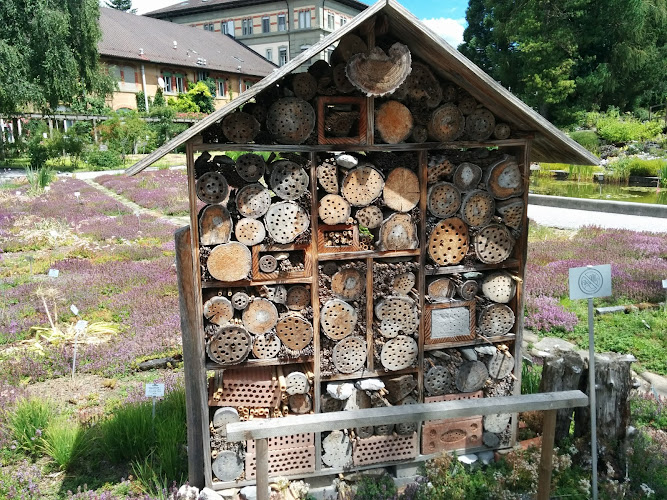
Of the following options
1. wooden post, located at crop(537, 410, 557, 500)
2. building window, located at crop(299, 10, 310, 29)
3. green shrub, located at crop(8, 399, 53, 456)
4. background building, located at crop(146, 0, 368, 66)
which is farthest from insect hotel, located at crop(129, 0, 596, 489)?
building window, located at crop(299, 10, 310, 29)

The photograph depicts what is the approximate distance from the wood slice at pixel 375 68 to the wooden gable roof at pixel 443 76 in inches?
7.6

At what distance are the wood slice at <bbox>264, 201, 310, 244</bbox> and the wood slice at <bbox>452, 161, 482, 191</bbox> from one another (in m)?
1.35

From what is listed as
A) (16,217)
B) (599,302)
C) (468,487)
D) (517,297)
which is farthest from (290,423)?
(16,217)

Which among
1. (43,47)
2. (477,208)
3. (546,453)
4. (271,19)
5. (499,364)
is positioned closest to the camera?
(546,453)

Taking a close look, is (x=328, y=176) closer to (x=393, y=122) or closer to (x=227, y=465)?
(x=393, y=122)

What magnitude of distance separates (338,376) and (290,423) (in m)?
1.30

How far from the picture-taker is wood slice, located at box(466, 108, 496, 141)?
4.50 meters

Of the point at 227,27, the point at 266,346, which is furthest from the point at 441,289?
the point at 227,27

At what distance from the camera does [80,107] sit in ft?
126

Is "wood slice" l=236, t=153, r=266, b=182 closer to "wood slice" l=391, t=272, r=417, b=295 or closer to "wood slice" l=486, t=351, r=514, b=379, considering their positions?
"wood slice" l=391, t=272, r=417, b=295

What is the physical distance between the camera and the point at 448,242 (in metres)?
4.62

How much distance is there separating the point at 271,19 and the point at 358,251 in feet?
216

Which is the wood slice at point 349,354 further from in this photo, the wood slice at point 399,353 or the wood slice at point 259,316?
the wood slice at point 259,316

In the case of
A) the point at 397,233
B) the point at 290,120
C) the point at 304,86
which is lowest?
the point at 397,233
